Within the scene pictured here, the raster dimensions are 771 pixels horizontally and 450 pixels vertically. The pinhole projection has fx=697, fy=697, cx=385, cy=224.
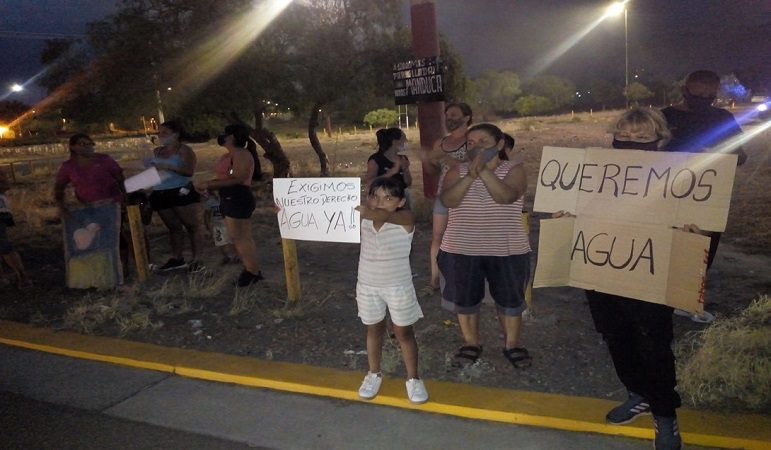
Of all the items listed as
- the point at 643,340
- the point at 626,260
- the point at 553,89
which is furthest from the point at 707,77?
the point at 553,89

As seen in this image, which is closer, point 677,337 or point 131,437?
point 131,437

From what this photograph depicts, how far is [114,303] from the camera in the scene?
22.4ft

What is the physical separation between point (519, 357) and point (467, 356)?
1.20 feet

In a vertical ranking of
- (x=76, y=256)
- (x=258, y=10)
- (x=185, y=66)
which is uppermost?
(x=258, y=10)

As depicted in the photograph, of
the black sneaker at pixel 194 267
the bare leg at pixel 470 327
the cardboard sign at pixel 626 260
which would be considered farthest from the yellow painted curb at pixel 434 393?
the black sneaker at pixel 194 267

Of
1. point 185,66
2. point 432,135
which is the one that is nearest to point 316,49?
point 185,66

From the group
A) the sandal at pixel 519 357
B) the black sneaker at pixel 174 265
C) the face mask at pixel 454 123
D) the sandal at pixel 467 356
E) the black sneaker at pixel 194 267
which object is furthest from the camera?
the black sneaker at pixel 174 265

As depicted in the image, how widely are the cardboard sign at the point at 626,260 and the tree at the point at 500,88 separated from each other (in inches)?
3012

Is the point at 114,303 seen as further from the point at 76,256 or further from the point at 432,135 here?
the point at 432,135

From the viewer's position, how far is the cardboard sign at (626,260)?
354cm

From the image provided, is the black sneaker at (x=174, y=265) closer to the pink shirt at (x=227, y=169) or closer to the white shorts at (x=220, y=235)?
the white shorts at (x=220, y=235)

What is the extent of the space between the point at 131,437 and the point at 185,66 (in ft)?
44.0

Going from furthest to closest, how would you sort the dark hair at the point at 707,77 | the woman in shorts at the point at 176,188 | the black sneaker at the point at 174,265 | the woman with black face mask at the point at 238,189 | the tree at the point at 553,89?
the tree at the point at 553,89 → the black sneaker at the point at 174,265 → the woman in shorts at the point at 176,188 → the woman with black face mask at the point at 238,189 → the dark hair at the point at 707,77

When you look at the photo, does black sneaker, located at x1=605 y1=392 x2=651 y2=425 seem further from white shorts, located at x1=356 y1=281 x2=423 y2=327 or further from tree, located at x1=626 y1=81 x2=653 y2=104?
tree, located at x1=626 y1=81 x2=653 y2=104
